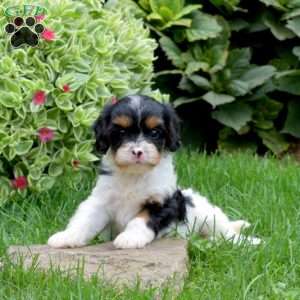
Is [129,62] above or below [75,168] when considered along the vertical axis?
above

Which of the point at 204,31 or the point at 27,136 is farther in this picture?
the point at 204,31

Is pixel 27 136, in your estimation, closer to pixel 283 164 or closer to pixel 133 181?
pixel 133 181

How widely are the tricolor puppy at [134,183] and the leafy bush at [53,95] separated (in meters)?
1.14

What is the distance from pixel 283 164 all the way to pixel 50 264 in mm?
3933

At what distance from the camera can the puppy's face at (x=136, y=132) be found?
5.08 meters

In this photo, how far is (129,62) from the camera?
7.41m

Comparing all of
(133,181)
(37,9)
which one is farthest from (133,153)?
(37,9)

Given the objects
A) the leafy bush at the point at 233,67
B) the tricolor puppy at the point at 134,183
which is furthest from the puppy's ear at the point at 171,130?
the leafy bush at the point at 233,67

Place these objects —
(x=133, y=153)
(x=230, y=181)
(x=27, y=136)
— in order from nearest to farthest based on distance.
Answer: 1. (x=133, y=153)
2. (x=27, y=136)
3. (x=230, y=181)

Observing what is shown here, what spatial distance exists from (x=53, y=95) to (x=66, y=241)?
5.45 ft

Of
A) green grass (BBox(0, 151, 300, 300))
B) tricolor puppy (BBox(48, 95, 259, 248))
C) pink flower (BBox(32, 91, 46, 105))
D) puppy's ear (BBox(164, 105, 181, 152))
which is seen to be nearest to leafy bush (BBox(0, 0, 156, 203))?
pink flower (BBox(32, 91, 46, 105))

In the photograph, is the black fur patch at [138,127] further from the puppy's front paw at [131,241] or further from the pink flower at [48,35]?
the pink flower at [48,35]

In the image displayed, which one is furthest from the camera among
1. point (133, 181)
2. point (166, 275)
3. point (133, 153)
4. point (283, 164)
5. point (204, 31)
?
point (204, 31)

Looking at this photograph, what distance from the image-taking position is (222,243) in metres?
5.40
